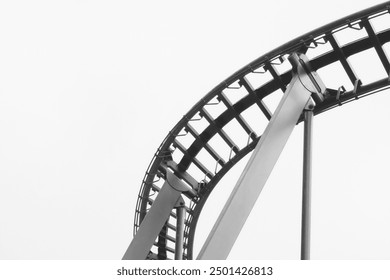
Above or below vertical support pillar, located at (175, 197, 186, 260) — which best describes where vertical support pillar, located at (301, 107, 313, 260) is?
below

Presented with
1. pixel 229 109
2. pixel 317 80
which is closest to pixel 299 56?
pixel 317 80

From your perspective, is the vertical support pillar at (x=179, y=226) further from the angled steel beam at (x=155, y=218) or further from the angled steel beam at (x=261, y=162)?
the angled steel beam at (x=261, y=162)

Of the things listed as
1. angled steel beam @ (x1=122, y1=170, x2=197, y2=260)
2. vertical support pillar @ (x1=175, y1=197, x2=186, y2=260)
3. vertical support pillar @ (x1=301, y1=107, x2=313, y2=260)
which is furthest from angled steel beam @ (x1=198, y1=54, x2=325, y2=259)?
vertical support pillar @ (x1=175, y1=197, x2=186, y2=260)

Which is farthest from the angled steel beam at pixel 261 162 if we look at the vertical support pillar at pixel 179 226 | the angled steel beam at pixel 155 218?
the vertical support pillar at pixel 179 226

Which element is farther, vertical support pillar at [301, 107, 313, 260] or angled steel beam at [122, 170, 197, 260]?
angled steel beam at [122, 170, 197, 260]

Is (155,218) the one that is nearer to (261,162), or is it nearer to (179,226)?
(179,226)

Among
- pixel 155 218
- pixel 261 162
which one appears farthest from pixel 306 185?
pixel 155 218

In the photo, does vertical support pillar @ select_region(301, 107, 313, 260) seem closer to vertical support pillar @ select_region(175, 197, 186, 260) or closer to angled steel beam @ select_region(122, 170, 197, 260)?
angled steel beam @ select_region(122, 170, 197, 260)
